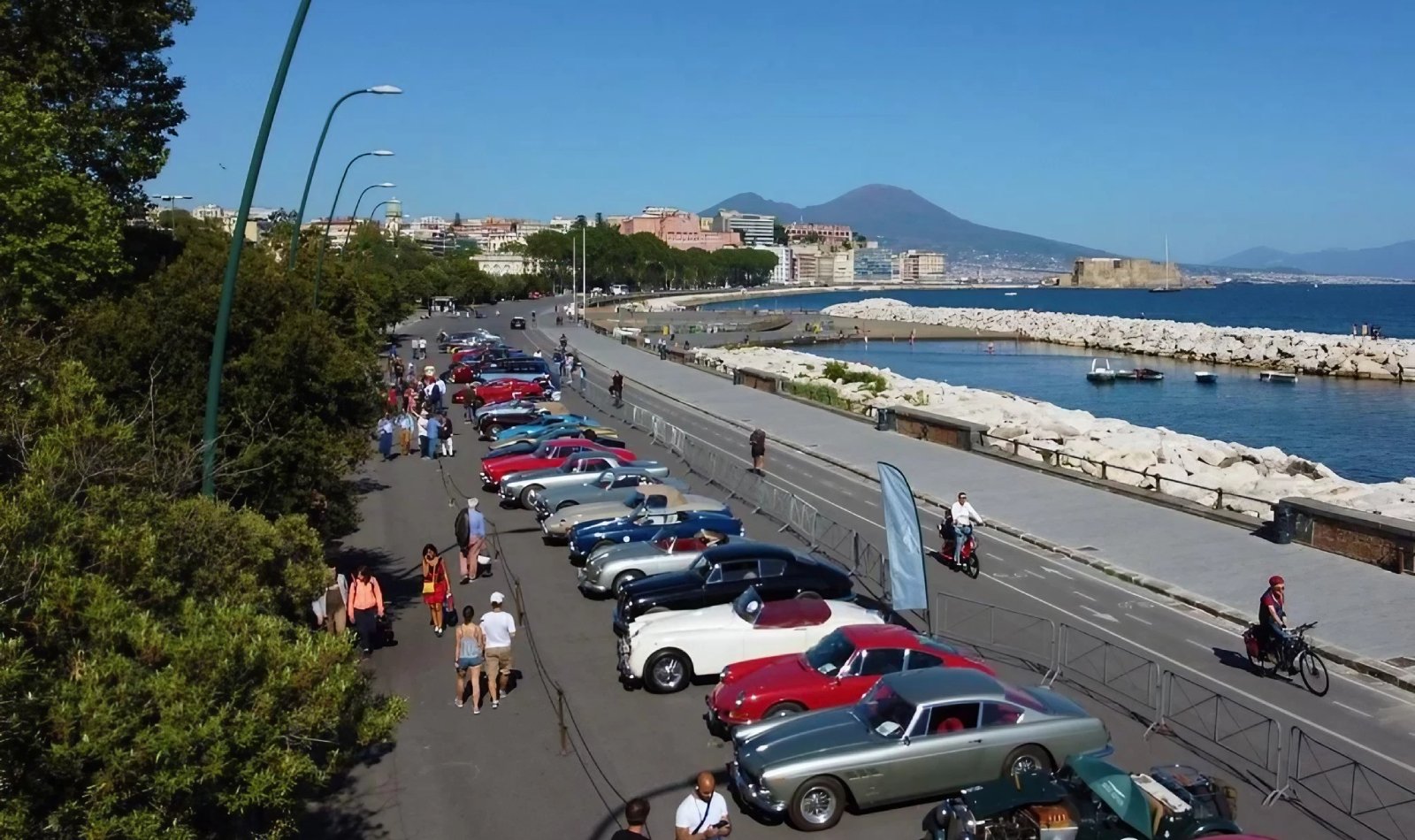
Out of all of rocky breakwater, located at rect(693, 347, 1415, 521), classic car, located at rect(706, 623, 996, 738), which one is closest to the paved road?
classic car, located at rect(706, 623, 996, 738)

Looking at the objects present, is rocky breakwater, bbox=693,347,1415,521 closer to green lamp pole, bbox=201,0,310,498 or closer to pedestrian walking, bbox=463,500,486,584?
pedestrian walking, bbox=463,500,486,584

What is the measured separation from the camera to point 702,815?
872cm

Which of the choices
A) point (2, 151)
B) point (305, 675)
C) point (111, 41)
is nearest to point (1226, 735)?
point (305, 675)

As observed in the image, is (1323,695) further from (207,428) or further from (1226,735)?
(207,428)

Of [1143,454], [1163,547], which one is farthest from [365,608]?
[1143,454]

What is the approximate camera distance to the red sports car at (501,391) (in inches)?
1678

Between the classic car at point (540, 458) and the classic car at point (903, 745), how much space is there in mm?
16060

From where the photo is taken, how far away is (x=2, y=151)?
741 inches

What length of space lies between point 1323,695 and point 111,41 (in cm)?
2633

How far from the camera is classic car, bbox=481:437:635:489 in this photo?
27.0 meters

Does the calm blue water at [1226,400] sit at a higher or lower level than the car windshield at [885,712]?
lower

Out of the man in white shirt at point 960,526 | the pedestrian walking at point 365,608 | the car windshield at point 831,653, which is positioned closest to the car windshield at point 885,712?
the car windshield at point 831,653

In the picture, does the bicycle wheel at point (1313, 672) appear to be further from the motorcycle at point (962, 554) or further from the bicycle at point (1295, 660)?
the motorcycle at point (962, 554)

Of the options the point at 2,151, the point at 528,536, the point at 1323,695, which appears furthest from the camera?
the point at 528,536
